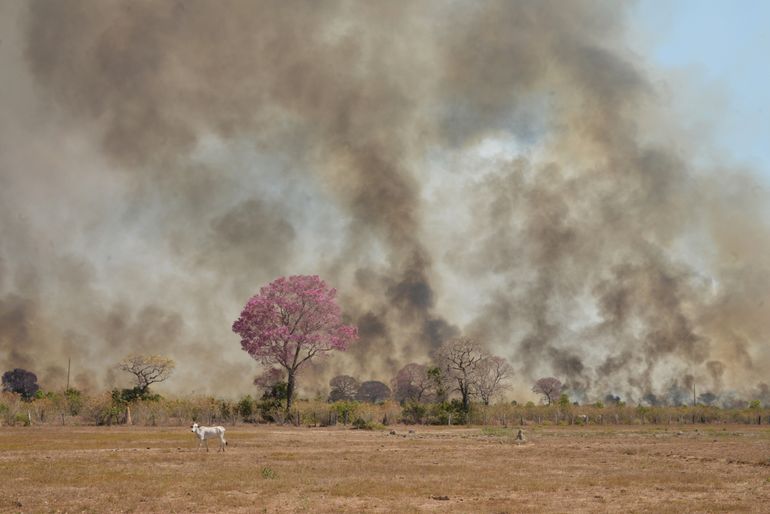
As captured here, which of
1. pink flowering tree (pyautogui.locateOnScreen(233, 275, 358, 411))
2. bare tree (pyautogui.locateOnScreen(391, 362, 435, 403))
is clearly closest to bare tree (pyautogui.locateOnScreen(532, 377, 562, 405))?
bare tree (pyautogui.locateOnScreen(391, 362, 435, 403))

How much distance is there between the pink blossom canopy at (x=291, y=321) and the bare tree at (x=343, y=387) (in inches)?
2872

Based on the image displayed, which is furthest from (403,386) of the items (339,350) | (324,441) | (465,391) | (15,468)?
(15,468)

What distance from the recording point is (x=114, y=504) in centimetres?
1841

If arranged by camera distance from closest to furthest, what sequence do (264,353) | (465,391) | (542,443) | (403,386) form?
(542,443) → (264,353) → (465,391) → (403,386)

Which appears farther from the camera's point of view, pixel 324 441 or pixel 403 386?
pixel 403 386

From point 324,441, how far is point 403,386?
83.1 metres

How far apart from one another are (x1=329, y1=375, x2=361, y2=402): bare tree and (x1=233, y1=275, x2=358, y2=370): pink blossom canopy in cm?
7295

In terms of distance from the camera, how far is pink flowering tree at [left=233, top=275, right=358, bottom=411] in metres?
70.4

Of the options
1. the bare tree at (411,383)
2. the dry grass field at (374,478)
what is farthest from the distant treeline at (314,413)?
the bare tree at (411,383)

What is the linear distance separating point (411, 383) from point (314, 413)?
53807mm

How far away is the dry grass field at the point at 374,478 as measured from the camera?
62.3 feet

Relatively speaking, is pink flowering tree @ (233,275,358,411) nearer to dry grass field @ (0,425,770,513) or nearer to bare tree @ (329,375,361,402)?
dry grass field @ (0,425,770,513)

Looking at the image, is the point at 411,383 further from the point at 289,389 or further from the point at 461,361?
the point at 289,389

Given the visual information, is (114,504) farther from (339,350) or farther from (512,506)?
(339,350)
